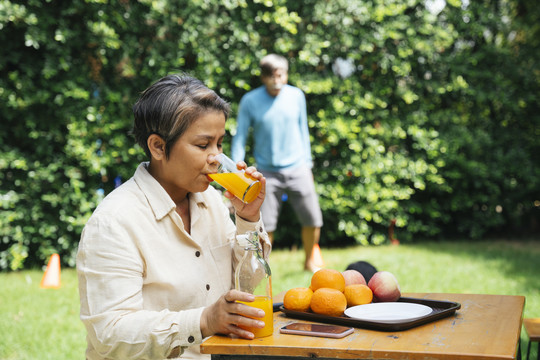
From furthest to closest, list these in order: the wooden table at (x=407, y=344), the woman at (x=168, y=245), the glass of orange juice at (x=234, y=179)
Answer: the glass of orange juice at (x=234, y=179), the woman at (x=168, y=245), the wooden table at (x=407, y=344)

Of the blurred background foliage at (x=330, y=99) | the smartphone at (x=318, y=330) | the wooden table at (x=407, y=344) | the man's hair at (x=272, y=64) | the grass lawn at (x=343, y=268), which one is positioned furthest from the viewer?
the blurred background foliage at (x=330, y=99)

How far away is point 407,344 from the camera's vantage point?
1.68 meters

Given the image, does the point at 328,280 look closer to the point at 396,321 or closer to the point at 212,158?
the point at 396,321

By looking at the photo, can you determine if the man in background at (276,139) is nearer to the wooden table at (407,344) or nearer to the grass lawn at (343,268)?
the grass lawn at (343,268)

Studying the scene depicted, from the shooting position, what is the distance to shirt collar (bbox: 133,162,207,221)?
2236 mm

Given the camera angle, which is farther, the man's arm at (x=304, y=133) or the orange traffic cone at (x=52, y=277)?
the man's arm at (x=304, y=133)

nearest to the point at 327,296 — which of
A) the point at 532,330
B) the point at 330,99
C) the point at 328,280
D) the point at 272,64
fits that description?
the point at 328,280

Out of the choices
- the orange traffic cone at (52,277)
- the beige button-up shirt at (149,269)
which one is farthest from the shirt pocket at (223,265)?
the orange traffic cone at (52,277)

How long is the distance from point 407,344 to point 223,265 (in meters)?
0.95

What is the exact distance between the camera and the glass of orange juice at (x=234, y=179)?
2213 mm

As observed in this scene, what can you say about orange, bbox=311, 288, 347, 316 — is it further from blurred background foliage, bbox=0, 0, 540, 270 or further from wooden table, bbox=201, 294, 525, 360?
blurred background foliage, bbox=0, 0, 540, 270

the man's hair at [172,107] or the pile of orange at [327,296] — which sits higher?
the man's hair at [172,107]

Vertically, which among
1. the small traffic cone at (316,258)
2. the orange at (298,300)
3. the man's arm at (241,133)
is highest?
the man's arm at (241,133)

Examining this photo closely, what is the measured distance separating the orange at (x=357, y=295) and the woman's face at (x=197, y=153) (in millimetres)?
654
